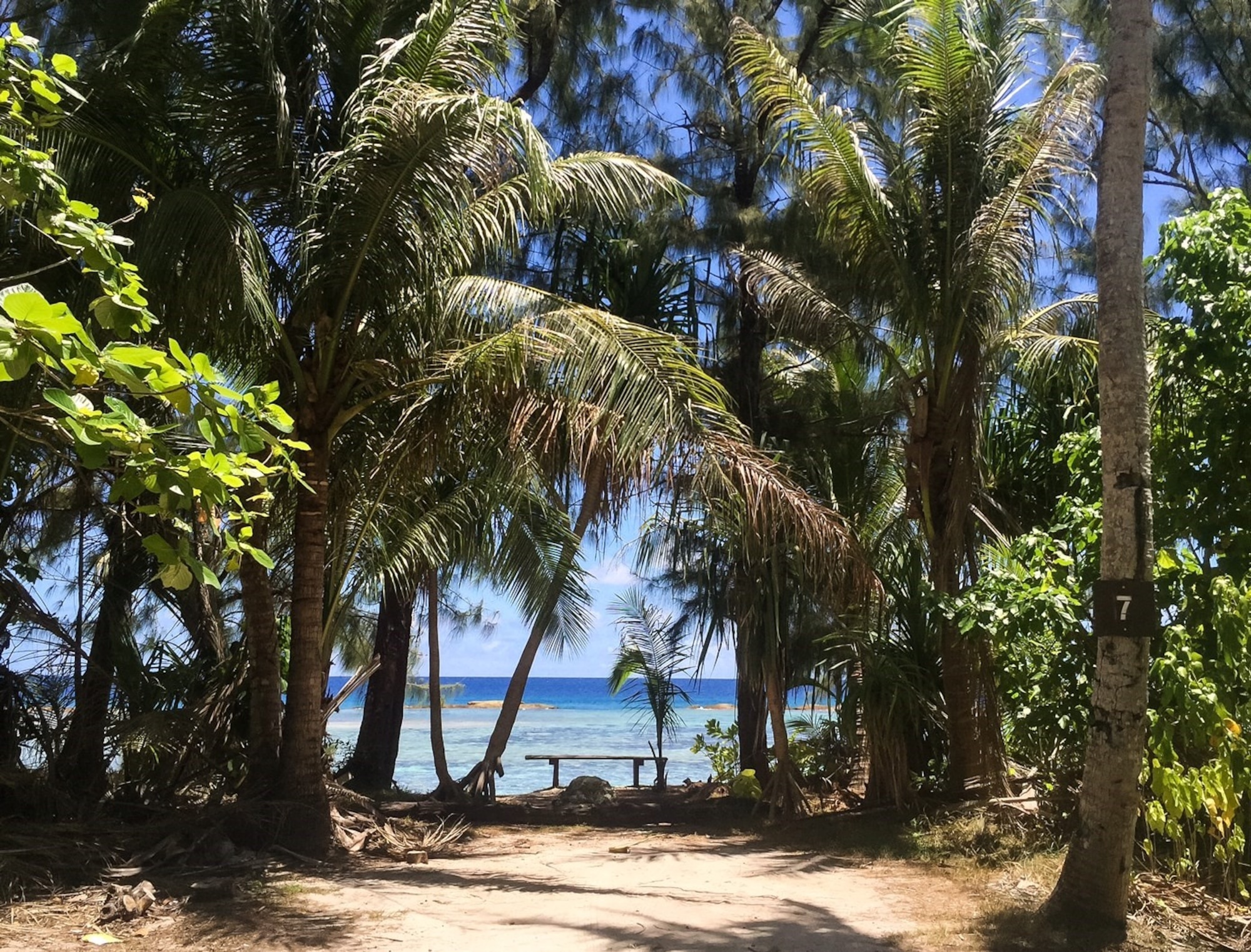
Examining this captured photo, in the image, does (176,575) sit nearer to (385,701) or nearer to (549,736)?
(385,701)

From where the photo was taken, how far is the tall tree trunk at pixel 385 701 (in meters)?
13.7

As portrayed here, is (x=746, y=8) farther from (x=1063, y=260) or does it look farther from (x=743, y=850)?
(x=743, y=850)

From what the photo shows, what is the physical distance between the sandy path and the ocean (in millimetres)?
4781

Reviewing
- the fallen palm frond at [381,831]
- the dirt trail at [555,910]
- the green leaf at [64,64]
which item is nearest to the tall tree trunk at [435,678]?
the fallen palm frond at [381,831]

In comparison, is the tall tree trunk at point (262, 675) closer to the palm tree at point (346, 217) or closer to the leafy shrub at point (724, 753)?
the palm tree at point (346, 217)

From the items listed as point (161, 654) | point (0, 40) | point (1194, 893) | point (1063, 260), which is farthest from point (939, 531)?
point (0, 40)

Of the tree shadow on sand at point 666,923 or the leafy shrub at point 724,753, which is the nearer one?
the tree shadow on sand at point 666,923

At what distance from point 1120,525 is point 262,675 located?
641cm

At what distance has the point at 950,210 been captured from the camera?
9.84 m

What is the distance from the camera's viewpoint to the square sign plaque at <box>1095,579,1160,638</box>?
5762mm

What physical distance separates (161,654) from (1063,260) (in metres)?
11.3

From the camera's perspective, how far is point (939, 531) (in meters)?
9.99

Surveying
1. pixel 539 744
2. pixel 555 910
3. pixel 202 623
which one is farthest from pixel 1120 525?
pixel 539 744

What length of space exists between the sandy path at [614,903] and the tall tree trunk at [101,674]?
2.68 m
